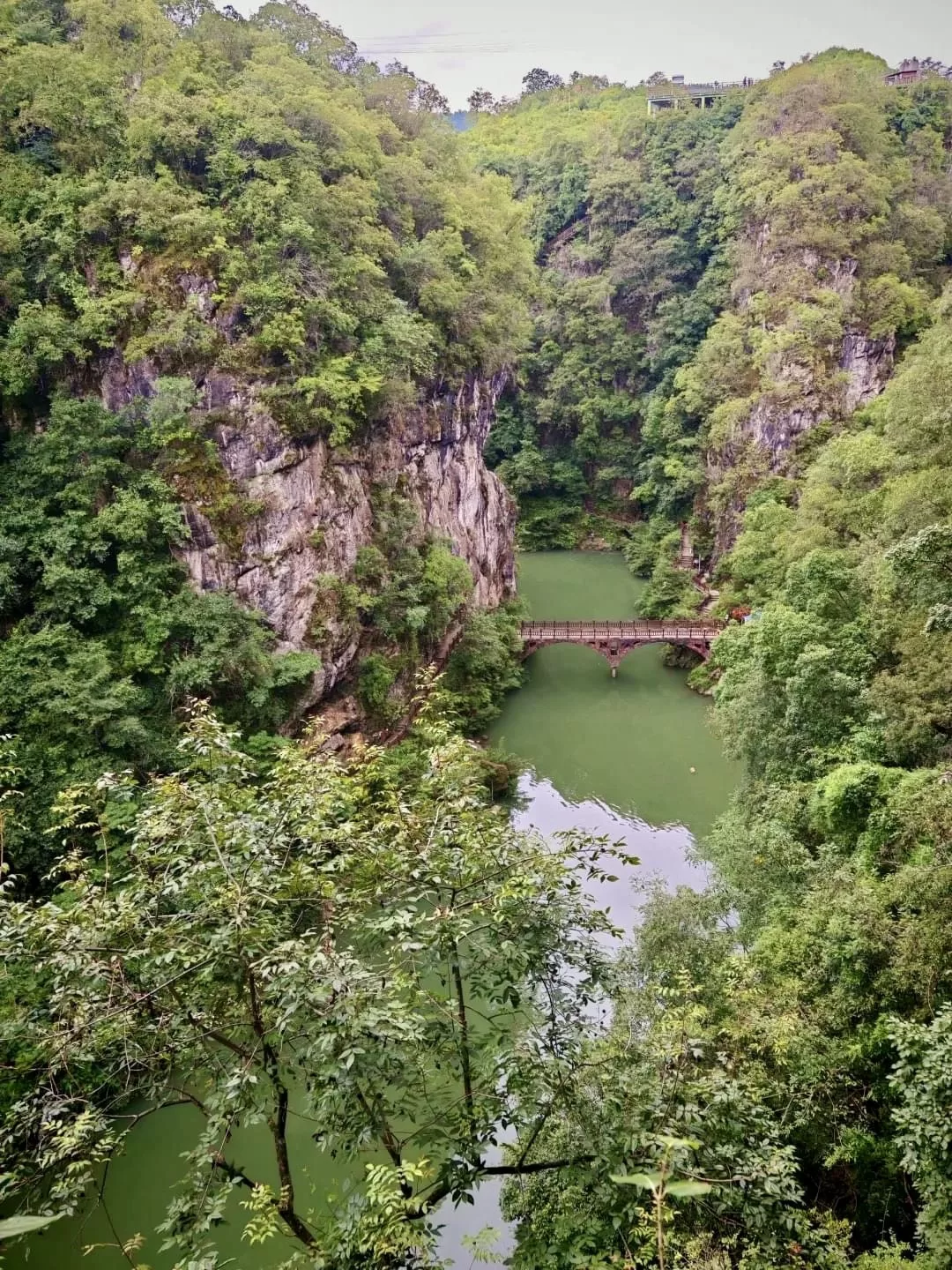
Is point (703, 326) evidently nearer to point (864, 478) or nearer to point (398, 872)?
point (864, 478)

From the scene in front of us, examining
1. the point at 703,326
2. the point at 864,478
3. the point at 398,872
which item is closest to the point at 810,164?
the point at 703,326

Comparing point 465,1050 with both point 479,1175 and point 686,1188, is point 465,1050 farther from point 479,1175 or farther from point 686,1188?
point 686,1188

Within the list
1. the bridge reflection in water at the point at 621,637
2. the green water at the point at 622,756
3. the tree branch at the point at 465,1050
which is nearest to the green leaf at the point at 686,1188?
the tree branch at the point at 465,1050

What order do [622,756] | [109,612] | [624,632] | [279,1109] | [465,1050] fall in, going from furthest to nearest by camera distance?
1. [624,632]
2. [622,756]
3. [109,612]
4. [465,1050]
5. [279,1109]

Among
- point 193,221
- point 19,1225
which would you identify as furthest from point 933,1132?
point 193,221

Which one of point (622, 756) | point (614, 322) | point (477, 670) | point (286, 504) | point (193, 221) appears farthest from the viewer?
point (614, 322)

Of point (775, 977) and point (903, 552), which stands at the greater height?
point (903, 552)
